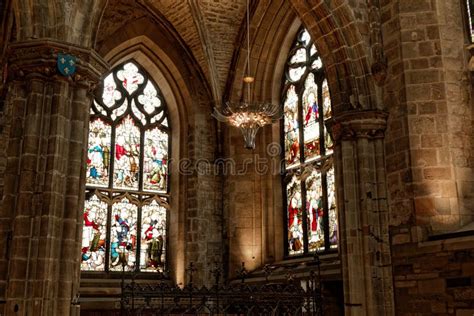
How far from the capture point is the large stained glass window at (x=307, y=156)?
13.3 metres

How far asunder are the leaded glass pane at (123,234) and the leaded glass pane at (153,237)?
243 mm

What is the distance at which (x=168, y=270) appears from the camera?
15453mm

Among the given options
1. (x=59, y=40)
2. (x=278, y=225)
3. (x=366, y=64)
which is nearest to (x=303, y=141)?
(x=278, y=225)

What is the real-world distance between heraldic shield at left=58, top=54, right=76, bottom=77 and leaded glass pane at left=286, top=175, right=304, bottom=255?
274 inches

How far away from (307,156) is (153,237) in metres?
4.55

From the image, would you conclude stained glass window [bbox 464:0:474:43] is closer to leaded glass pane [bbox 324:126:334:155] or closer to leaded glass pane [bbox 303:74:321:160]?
leaded glass pane [bbox 324:126:334:155]

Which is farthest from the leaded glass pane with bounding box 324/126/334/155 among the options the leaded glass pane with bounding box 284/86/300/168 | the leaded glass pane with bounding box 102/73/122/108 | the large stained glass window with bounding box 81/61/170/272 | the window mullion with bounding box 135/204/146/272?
the leaded glass pane with bounding box 102/73/122/108

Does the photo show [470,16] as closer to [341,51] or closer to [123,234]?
[341,51]

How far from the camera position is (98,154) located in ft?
50.3

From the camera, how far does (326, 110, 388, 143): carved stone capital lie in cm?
1074

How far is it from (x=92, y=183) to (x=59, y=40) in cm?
687

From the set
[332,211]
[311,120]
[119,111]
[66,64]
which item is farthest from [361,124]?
[119,111]

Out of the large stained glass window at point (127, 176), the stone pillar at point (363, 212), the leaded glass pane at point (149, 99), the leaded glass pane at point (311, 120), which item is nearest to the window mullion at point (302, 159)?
the leaded glass pane at point (311, 120)

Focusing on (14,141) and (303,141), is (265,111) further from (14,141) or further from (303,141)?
(14,141)
